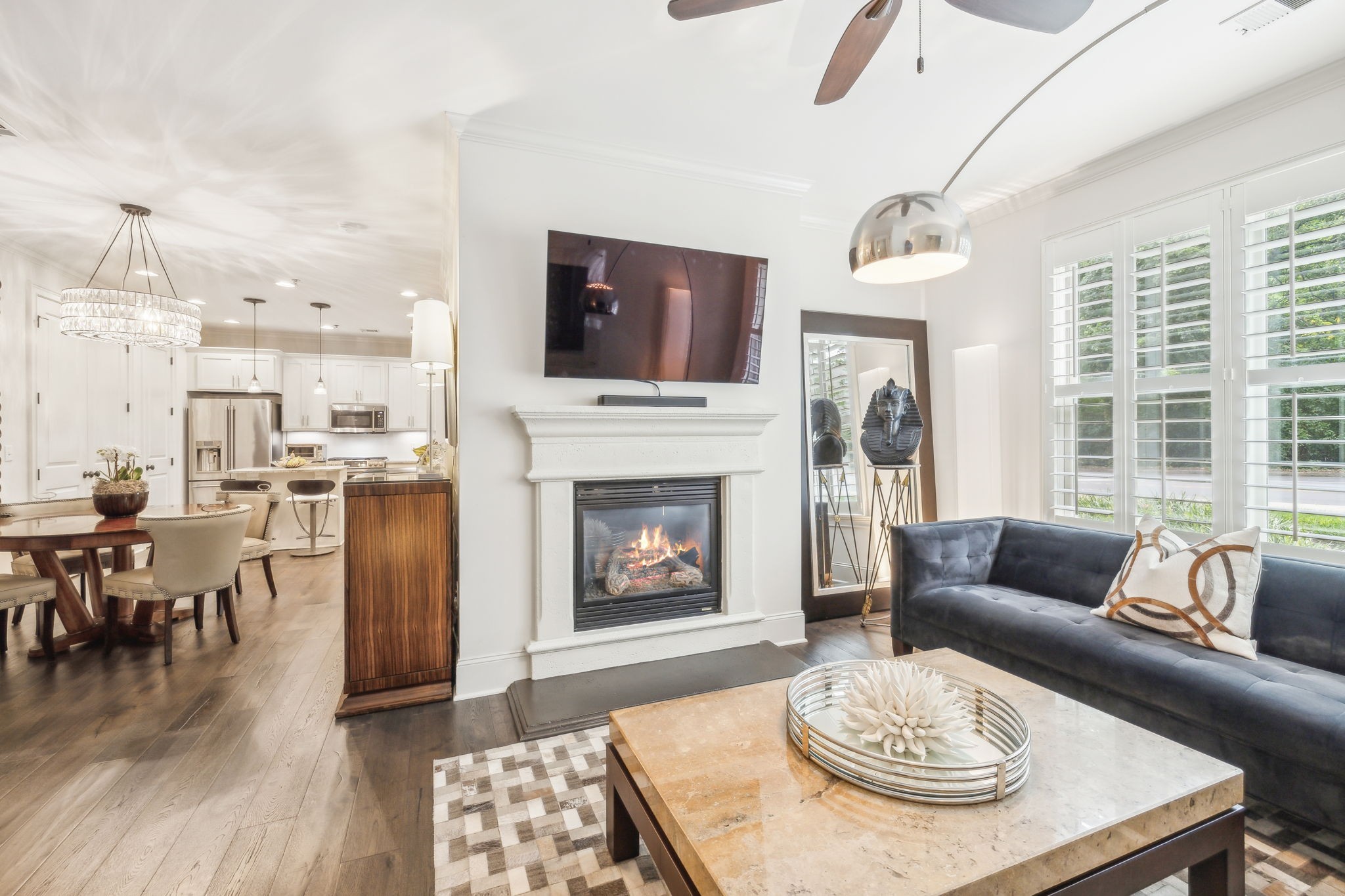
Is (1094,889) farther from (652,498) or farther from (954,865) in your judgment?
(652,498)

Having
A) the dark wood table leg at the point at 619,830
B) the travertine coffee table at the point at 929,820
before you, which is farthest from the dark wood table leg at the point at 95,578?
the travertine coffee table at the point at 929,820

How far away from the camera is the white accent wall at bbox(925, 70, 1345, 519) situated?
2.45 m

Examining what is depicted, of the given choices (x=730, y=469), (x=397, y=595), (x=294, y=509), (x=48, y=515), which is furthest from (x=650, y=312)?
(x=294, y=509)

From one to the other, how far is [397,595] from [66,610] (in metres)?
2.27

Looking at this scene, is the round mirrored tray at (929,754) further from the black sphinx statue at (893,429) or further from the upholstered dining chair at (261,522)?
the upholstered dining chair at (261,522)

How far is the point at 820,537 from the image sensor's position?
147 inches

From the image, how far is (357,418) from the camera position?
7543 mm

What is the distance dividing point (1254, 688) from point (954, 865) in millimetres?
1445

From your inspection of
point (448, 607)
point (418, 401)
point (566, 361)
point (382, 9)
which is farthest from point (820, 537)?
point (418, 401)

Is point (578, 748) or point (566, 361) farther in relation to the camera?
point (566, 361)

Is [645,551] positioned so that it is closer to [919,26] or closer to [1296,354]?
[919,26]

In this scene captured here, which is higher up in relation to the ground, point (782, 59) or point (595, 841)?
point (782, 59)

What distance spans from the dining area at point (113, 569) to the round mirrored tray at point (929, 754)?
10.4ft

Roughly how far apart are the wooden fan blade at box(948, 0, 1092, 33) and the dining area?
3846 millimetres
